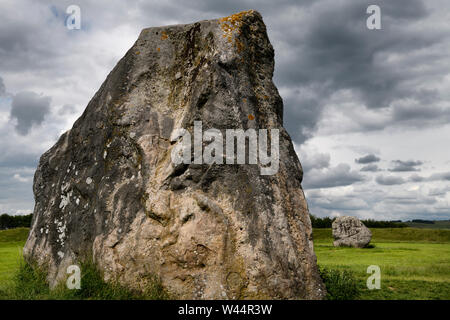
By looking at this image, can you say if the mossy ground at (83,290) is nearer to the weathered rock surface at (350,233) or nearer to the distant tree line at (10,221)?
the weathered rock surface at (350,233)

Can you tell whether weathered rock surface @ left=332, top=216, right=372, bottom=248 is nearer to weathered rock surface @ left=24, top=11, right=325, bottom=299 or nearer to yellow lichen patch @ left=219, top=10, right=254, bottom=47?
weathered rock surface @ left=24, top=11, right=325, bottom=299

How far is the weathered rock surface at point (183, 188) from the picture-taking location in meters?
7.39

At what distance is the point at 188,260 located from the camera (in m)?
7.41

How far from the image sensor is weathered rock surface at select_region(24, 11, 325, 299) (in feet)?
24.3

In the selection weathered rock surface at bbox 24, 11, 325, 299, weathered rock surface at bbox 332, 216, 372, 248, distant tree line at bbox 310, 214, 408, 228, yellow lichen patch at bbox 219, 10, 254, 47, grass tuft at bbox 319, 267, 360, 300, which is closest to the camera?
weathered rock surface at bbox 24, 11, 325, 299

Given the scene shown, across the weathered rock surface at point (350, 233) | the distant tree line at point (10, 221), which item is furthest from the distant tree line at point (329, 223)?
the distant tree line at point (10, 221)

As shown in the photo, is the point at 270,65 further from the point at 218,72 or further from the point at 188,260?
the point at 188,260

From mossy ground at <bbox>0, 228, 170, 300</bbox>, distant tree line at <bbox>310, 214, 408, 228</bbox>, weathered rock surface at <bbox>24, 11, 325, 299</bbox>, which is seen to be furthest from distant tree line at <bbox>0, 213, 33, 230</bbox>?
mossy ground at <bbox>0, 228, 170, 300</bbox>

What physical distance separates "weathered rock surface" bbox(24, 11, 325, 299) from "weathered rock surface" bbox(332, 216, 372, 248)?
20.5 m

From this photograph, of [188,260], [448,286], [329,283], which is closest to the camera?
[188,260]

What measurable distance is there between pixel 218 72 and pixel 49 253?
5.79 m

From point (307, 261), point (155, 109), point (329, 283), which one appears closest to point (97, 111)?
point (155, 109)

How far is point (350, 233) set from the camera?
2794 centimetres

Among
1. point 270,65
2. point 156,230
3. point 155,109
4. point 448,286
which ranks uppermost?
point 270,65
